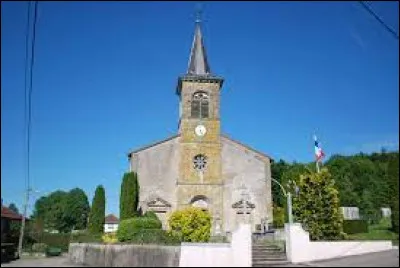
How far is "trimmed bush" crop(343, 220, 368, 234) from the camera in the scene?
79.9 ft

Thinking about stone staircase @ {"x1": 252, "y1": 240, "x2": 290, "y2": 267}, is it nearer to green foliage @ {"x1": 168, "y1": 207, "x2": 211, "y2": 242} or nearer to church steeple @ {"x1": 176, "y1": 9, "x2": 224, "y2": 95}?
green foliage @ {"x1": 168, "y1": 207, "x2": 211, "y2": 242}

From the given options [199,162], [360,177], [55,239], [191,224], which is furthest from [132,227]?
[360,177]

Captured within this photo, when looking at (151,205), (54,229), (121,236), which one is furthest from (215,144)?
(54,229)

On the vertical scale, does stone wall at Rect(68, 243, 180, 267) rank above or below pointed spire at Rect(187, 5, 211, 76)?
below

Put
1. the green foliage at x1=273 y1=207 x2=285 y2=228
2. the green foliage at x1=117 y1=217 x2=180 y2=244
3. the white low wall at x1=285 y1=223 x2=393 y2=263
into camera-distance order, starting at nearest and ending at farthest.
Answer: the white low wall at x1=285 y1=223 x2=393 y2=263
the green foliage at x1=117 y1=217 x2=180 y2=244
the green foliage at x1=273 y1=207 x2=285 y2=228

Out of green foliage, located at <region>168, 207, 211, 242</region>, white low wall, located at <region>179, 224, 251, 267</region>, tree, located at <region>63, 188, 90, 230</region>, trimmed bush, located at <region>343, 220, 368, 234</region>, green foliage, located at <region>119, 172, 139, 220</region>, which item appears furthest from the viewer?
tree, located at <region>63, 188, 90, 230</region>

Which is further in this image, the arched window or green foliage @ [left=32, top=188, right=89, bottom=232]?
green foliage @ [left=32, top=188, right=89, bottom=232]

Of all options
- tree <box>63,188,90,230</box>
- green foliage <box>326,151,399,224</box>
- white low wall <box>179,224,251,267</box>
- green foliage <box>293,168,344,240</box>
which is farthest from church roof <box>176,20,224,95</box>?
tree <box>63,188,90,230</box>

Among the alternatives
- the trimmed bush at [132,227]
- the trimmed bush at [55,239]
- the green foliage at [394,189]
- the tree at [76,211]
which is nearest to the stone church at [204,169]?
the trimmed bush at [132,227]

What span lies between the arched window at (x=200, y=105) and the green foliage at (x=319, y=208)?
17700mm

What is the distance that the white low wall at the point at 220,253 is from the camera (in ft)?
52.9

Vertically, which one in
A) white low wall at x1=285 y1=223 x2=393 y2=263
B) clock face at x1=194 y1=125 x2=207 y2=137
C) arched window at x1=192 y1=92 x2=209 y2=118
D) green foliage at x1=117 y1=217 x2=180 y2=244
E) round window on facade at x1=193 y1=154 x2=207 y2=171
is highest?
arched window at x1=192 y1=92 x2=209 y2=118

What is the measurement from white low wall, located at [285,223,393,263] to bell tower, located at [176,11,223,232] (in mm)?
19385

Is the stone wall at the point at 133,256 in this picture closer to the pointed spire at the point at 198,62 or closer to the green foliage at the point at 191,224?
the green foliage at the point at 191,224
